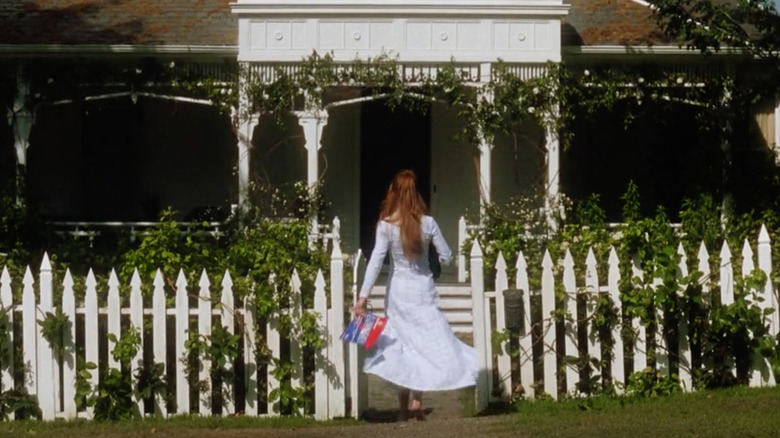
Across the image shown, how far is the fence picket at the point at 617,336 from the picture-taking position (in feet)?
33.7

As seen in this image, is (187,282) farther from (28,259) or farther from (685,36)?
(685,36)

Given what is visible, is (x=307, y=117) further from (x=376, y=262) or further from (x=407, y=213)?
(x=376, y=262)

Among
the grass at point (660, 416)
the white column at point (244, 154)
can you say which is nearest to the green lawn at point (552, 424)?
the grass at point (660, 416)

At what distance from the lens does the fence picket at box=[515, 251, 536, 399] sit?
10.2 m

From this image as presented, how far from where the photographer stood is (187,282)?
10.1 meters

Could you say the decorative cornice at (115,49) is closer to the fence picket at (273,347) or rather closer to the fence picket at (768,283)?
the fence picket at (273,347)

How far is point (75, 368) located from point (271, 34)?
6.76m

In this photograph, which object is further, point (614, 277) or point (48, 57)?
point (48, 57)

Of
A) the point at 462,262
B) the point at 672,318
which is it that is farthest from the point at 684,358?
the point at 462,262

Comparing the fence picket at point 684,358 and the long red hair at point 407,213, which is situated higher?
the long red hair at point 407,213

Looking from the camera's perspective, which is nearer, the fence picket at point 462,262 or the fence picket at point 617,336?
the fence picket at point 617,336

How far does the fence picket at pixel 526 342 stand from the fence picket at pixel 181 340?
2351mm

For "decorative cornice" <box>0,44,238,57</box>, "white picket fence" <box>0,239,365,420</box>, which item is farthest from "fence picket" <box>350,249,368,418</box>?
"decorative cornice" <box>0,44,238,57</box>

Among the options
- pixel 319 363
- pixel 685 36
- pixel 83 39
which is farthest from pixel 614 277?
pixel 83 39
